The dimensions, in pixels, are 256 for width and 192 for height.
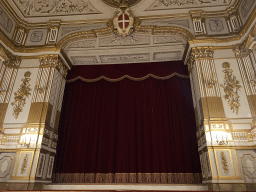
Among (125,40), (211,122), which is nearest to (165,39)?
(125,40)

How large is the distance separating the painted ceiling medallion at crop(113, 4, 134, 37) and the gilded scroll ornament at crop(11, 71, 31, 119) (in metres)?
3.47

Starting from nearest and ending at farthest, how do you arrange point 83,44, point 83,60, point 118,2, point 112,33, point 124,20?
point 124,20
point 118,2
point 112,33
point 83,44
point 83,60

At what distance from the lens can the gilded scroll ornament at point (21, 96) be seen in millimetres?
5977

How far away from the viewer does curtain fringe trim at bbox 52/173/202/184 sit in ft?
19.3

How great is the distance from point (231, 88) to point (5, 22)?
735 cm

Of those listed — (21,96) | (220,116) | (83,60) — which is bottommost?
(220,116)

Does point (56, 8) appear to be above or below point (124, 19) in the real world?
above

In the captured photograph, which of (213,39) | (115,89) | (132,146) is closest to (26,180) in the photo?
(132,146)

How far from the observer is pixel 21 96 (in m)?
6.14

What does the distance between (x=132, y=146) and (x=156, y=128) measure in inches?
40.6

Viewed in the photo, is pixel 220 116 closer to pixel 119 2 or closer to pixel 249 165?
pixel 249 165

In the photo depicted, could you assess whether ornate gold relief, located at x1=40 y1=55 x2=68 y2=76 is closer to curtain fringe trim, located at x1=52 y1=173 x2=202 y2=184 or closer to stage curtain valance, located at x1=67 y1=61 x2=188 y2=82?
stage curtain valance, located at x1=67 y1=61 x2=188 y2=82

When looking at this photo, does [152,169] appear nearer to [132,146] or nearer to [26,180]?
[132,146]

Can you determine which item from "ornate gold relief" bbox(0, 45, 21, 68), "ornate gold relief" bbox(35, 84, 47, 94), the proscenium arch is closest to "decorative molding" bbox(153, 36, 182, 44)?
the proscenium arch
